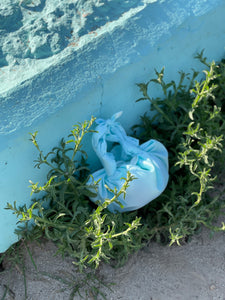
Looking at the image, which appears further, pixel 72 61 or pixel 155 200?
pixel 155 200

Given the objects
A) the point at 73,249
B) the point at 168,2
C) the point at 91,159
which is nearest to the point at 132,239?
the point at 73,249

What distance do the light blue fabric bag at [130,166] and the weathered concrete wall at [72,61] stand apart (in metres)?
0.14

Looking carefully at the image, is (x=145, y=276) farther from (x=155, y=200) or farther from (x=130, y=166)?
(x=130, y=166)

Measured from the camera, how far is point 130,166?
7.11ft

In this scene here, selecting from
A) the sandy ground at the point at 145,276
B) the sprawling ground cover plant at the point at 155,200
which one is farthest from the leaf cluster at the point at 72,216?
the sandy ground at the point at 145,276

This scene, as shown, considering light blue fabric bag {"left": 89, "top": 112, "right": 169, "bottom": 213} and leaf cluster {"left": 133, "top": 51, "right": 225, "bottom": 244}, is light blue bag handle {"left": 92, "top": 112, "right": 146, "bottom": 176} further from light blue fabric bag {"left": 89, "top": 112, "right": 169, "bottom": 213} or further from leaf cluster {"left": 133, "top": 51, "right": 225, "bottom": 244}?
leaf cluster {"left": 133, "top": 51, "right": 225, "bottom": 244}

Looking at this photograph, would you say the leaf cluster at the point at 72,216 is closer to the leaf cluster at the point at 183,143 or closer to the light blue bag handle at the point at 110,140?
the light blue bag handle at the point at 110,140

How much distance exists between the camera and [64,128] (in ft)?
6.86

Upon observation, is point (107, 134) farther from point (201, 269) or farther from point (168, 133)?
point (201, 269)

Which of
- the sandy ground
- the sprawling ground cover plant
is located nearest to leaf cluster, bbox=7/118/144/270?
the sprawling ground cover plant

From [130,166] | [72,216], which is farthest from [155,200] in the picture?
[72,216]

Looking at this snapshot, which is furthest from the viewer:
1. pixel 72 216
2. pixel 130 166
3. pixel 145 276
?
pixel 145 276

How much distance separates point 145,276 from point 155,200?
0.42 meters

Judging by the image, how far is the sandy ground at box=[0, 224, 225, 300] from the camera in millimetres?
2260
